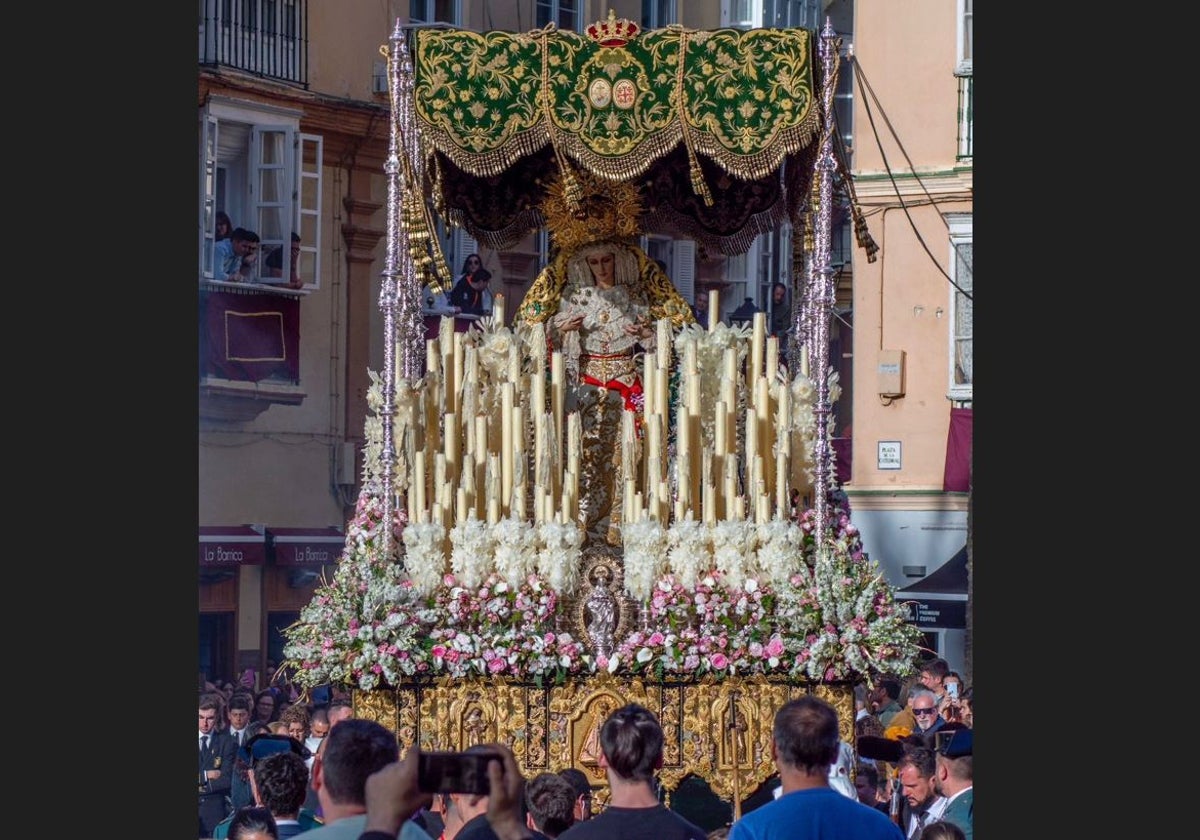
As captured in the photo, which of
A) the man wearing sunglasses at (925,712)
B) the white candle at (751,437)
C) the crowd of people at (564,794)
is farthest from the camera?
the man wearing sunglasses at (925,712)

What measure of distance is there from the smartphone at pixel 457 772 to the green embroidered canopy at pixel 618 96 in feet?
20.1

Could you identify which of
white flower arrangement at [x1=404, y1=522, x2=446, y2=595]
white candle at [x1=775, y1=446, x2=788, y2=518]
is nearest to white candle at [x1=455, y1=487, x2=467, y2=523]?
white flower arrangement at [x1=404, y1=522, x2=446, y2=595]

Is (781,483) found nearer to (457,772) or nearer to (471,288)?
(471,288)

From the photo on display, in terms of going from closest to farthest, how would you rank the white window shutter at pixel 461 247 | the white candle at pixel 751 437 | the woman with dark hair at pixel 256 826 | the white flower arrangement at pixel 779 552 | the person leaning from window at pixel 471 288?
the woman with dark hair at pixel 256 826 → the white flower arrangement at pixel 779 552 → the white candle at pixel 751 437 → the person leaning from window at pixel 471 288 → the white window shutter at pixel 461 247

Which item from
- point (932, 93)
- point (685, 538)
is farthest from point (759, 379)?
point (932, 93)

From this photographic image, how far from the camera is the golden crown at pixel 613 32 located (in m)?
12.2

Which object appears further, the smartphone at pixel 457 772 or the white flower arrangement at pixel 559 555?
the white flower arrangement at pixel 559 555

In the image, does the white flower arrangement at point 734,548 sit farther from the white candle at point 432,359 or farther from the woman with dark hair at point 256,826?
the woman with dark hair at point 256,826

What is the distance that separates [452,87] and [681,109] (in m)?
1.21

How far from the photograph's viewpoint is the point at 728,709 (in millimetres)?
12000

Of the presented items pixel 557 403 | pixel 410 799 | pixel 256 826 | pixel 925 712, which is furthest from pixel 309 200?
pixel 410 799

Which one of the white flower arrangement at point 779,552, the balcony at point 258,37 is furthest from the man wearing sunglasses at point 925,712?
the balcony at point 258,37

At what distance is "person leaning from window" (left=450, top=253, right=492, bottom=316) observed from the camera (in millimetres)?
15523

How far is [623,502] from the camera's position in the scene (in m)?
12.6
